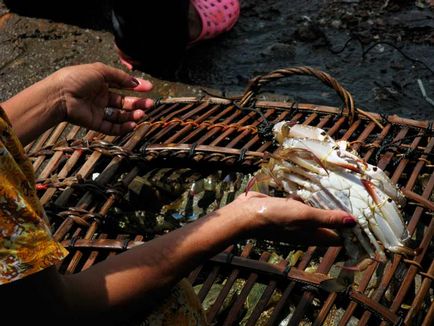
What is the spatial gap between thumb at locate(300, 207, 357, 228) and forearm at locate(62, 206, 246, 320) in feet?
0.70

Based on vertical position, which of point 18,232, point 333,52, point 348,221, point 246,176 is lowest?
point 333,52

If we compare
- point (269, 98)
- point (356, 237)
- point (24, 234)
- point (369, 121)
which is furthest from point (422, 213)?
point (269, 98)

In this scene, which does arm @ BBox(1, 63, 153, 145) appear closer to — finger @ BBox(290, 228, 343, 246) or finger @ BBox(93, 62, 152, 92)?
finger @ BBox(93, 62, 152, 92)

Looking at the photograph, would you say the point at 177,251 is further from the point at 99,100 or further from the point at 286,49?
the point at 286,49

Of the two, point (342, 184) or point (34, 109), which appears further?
point (34, 109)

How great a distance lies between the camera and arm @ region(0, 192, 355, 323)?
175 cm

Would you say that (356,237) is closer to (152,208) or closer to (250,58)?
(152,208)

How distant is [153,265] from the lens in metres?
1.82

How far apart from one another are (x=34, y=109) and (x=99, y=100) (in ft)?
1.06

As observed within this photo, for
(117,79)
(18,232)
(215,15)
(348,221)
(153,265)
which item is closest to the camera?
(18,232)

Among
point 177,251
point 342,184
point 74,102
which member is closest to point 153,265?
point 177,251

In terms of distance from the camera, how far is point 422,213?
2379 millimetres

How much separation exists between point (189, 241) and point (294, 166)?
72 centimetres

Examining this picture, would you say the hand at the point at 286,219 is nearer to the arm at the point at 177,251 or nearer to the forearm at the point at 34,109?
the arm at the point at 177,251
